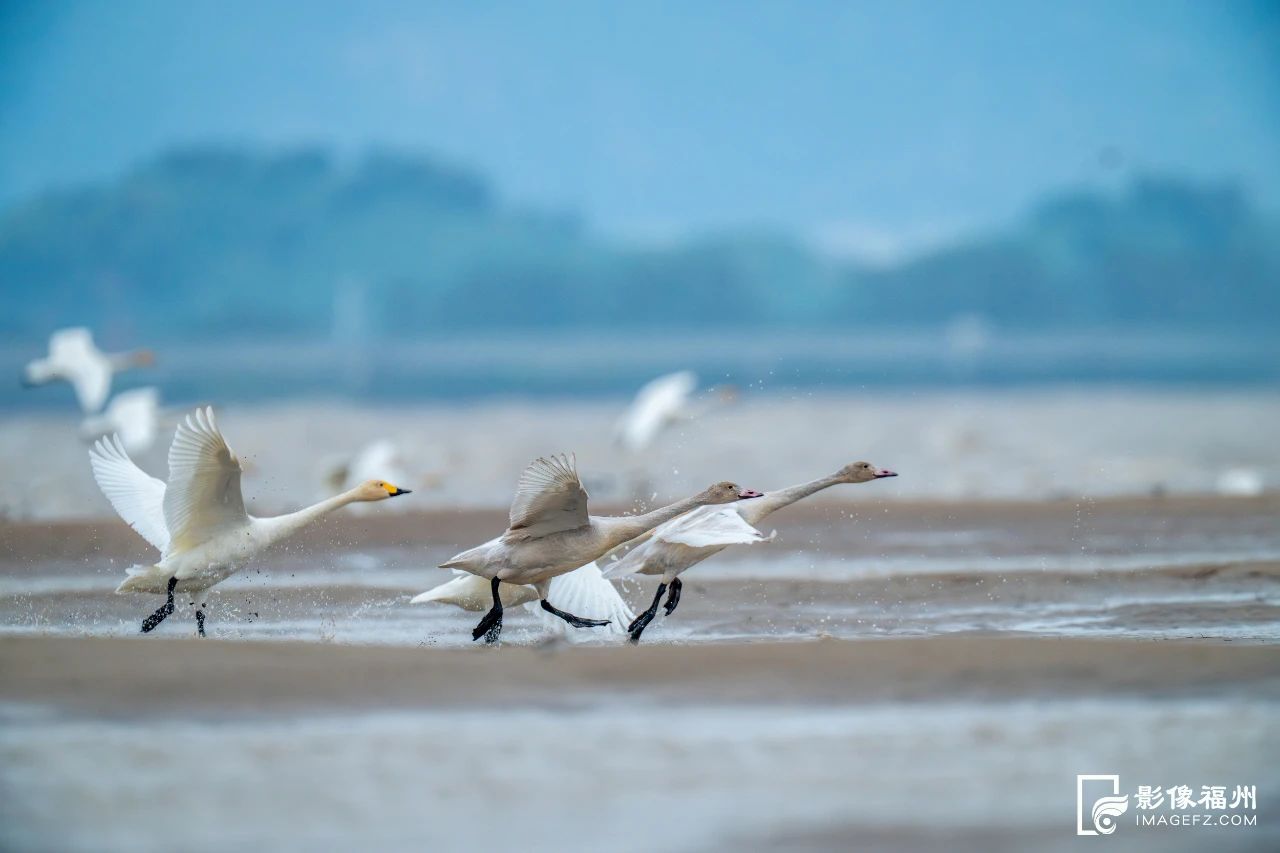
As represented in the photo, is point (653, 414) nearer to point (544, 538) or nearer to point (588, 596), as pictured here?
point (588, 596)

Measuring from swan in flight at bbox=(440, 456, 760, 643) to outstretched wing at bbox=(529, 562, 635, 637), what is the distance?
50cm

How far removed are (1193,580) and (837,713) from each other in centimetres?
599

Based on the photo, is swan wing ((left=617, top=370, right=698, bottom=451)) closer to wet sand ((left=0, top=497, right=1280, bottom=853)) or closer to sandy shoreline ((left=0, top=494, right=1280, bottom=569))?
sandy shoreline ((left=0, top=494, right=1280, bottom=569))

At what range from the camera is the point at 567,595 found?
35.9ft

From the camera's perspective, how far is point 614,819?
649 centimetres

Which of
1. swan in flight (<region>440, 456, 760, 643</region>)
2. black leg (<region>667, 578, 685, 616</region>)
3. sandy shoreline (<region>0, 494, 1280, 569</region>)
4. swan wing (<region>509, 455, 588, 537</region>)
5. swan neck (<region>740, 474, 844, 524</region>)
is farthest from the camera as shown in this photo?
sandy shoreline (<region>0, 494, 1280, 569</region>)

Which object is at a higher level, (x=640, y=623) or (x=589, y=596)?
(x=589, y=596)

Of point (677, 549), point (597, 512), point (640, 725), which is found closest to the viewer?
point (640, 725)

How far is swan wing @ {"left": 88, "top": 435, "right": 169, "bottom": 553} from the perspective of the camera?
11.6 metres

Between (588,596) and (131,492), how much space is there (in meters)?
3.44

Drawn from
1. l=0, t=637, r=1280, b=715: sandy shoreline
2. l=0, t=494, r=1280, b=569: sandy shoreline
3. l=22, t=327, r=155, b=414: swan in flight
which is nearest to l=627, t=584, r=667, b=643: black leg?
l=0, t=637, r=1280, b=715: sandy shoreline

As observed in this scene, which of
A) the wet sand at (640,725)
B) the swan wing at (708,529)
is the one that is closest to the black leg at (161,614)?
the wet sand at (640,725)

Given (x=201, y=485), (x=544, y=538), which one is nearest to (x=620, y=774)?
(x=544, y=538)

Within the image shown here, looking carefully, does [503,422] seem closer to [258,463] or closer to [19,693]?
[258,463]
